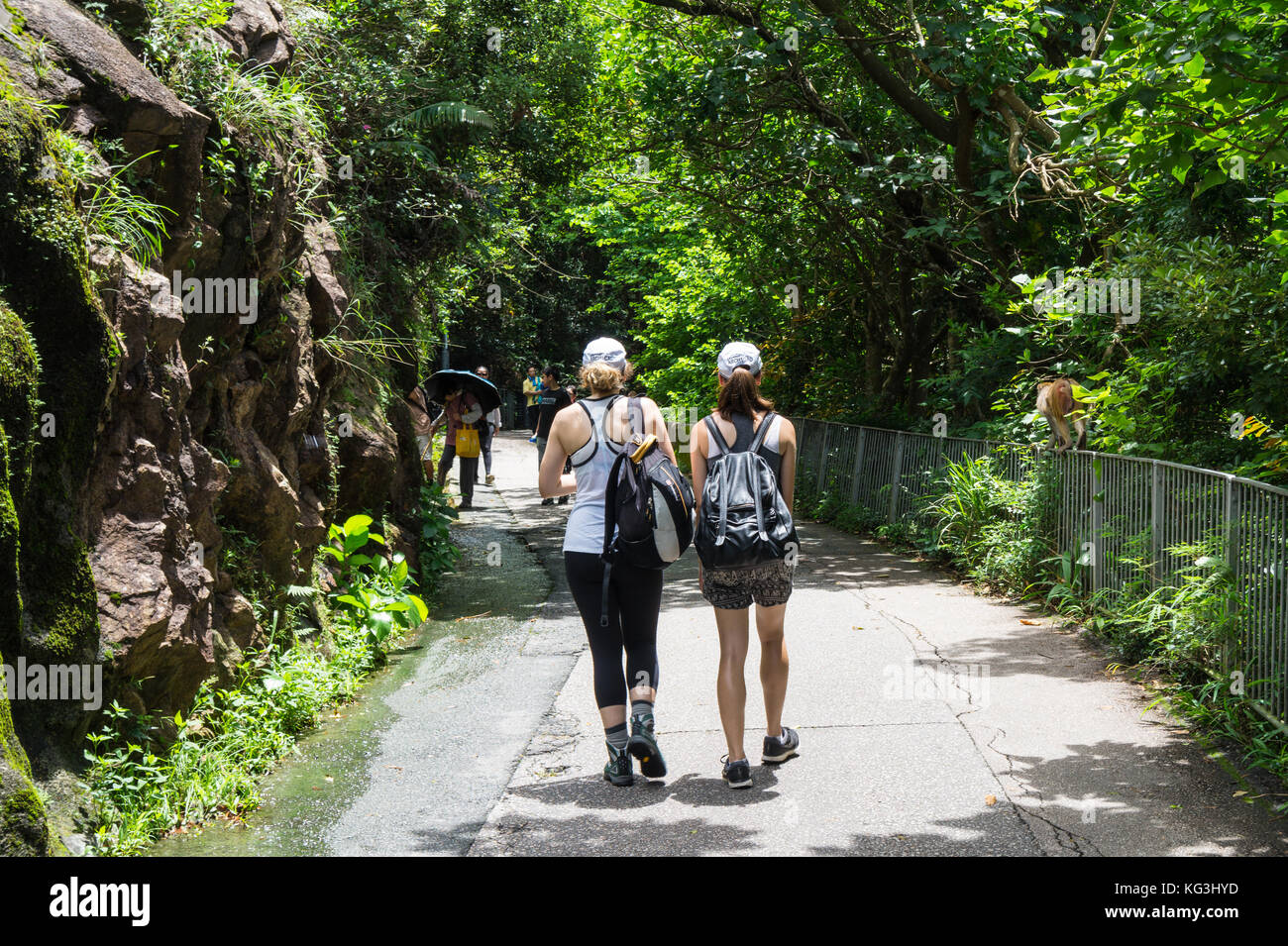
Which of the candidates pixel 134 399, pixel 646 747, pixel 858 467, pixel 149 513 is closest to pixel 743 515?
pixel 646 747

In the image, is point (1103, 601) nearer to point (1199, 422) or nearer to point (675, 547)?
point (1199, 422)

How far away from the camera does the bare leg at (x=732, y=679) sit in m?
5.53

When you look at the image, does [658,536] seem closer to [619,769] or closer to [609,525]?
[609,525]

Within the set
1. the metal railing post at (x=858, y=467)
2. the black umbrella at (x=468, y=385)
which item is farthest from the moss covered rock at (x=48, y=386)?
the metal railing post at (x=858, y=467)

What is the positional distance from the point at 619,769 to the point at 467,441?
12.0m

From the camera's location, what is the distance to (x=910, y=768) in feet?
19.0

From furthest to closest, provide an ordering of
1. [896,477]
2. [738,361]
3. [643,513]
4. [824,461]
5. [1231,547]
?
[824,461] → [896,477] → [1231,547] → [738,361] → [643,513]

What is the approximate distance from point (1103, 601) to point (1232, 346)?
201 centimetres

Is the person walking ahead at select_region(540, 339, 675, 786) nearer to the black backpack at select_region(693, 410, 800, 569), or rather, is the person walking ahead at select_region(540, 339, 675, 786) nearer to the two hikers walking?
the two hikers walking

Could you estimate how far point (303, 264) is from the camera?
8.64m

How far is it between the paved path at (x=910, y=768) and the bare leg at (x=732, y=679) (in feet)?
0.83

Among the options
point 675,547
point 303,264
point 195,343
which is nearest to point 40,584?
point 195,343

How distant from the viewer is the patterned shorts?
5535mm

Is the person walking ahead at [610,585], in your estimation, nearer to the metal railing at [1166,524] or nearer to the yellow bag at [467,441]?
the metal railing at [1166,524]
